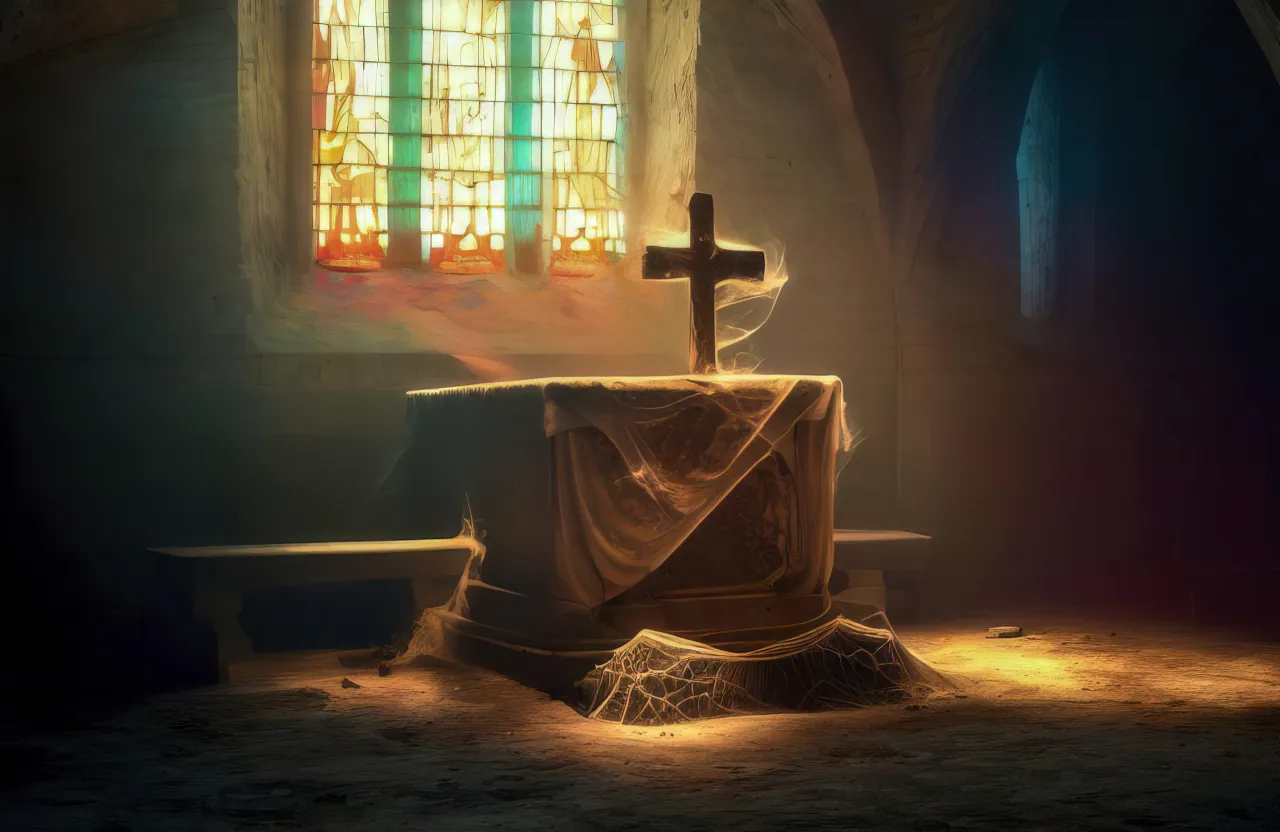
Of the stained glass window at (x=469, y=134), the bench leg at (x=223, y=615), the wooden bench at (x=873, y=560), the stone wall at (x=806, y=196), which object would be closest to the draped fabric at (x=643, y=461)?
the bench leg at (x=223, y=615)

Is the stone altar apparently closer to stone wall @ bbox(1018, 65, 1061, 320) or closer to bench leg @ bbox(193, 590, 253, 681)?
bench leg @ bbox(193, 590, 253, 681)

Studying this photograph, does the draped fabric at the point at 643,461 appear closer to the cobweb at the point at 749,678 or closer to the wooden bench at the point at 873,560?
the cobweb at the point at 749,678

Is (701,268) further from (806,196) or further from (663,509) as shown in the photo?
(806,196)

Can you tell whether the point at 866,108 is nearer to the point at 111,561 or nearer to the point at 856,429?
the point at 856,429

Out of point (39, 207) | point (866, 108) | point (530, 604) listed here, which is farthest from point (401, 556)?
point (866, 108)

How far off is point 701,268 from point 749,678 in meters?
1.79

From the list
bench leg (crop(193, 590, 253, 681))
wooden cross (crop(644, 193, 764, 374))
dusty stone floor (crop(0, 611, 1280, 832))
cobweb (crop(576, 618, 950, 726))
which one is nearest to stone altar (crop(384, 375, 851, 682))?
cobweb (crop(576, 618, 950, 726))

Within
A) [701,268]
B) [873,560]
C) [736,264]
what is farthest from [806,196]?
[701,268]

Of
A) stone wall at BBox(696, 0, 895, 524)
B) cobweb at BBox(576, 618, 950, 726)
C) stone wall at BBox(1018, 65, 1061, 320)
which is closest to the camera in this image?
cobweb at BBox(576, 618, 950, 726)

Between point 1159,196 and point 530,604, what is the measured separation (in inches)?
240

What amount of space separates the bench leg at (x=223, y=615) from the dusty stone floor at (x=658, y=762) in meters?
0.29

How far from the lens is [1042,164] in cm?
977

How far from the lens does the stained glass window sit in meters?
8.31

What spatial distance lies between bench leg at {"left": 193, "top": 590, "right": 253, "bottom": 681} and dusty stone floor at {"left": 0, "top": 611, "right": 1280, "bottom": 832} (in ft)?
0.94
